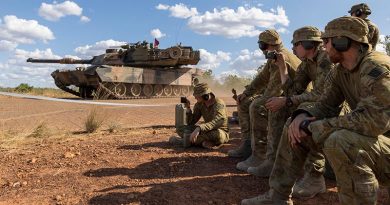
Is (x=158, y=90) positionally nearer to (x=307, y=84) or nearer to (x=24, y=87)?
(x=24, y=87)

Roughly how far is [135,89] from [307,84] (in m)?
19.1

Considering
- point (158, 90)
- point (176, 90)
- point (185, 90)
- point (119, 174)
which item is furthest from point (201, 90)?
point (185, 90)

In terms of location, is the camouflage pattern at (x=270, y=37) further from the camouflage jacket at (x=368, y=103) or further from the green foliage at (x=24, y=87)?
the green foliage at (x=24, y=87)

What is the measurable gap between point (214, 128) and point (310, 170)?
235 centimetres

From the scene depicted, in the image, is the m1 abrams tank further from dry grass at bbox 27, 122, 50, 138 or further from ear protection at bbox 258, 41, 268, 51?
ear protection at bbox 258, 41, 268, 51

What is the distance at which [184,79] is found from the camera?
85.9 ft

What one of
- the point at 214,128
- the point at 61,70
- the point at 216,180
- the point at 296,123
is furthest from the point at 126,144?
the point at 61,70

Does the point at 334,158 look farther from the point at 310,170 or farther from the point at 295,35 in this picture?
the point at 295,35

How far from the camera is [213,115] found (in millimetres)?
6230

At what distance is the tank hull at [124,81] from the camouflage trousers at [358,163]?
16931mm

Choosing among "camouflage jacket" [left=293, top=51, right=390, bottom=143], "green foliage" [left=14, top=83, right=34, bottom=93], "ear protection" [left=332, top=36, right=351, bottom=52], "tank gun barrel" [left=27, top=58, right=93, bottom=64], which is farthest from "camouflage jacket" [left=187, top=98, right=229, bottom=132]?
"green foliage" [left=14, top=83, right=34, bottom=93]

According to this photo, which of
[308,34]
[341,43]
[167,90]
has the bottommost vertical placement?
[167,90]

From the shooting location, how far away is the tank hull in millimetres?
20906

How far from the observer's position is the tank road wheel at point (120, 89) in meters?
21.6
